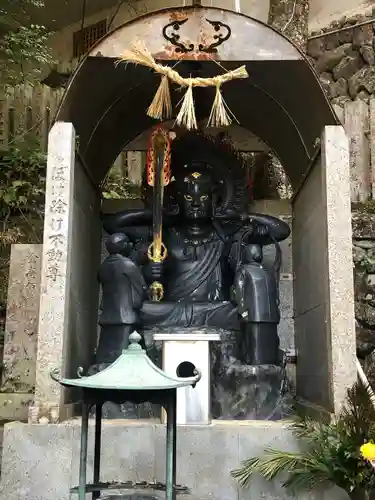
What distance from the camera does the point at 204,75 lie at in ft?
20.4

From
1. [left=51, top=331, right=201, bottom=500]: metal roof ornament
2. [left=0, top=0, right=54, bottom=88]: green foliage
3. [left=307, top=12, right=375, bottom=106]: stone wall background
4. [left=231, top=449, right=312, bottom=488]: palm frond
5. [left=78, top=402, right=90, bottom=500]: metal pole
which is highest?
[left=307, top=12, right=375, bottom=106]: stone wall background

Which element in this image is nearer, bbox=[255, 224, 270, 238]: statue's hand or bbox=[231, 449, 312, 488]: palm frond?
bbox=[231, 449, 312, 488]: palm frond

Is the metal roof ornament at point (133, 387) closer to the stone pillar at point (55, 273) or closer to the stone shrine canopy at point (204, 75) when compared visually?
the stone pillar at point (55, 273)

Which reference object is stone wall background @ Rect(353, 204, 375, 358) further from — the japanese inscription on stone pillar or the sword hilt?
the japanese inscription on stone pillar

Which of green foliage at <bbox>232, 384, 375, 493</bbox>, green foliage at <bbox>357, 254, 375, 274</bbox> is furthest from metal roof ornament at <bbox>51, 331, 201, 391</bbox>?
green foliage at <bbox>357, 254, 375, 274</bbox>

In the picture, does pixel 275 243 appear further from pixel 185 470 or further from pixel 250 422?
pixel 185 470

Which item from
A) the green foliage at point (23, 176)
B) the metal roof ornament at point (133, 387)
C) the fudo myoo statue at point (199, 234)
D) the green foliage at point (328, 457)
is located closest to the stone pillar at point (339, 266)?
the green foliage at point (328, 457)

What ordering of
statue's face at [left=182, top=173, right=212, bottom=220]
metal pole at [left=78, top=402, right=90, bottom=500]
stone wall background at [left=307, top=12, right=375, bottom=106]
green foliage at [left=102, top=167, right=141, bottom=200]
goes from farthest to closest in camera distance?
stone wall background at [left=307, top=12, right=375, bottom=106] → green foliage at [left=102, top=167, right=141, bottom=200] → statue's face at [left=182, top=173, right=212, bottom=220] → metal pole at [left=78, top=402, right=90, bottom=500]

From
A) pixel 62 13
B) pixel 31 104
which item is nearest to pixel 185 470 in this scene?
pixel 31 104

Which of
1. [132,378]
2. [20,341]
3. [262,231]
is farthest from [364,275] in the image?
[132,378]

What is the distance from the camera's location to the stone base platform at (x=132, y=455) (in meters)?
4.71

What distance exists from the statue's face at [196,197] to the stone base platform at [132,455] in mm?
2861

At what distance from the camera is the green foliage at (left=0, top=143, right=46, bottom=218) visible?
8766 millimetres

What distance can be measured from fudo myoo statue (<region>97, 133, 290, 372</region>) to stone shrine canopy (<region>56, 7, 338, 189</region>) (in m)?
0.60
